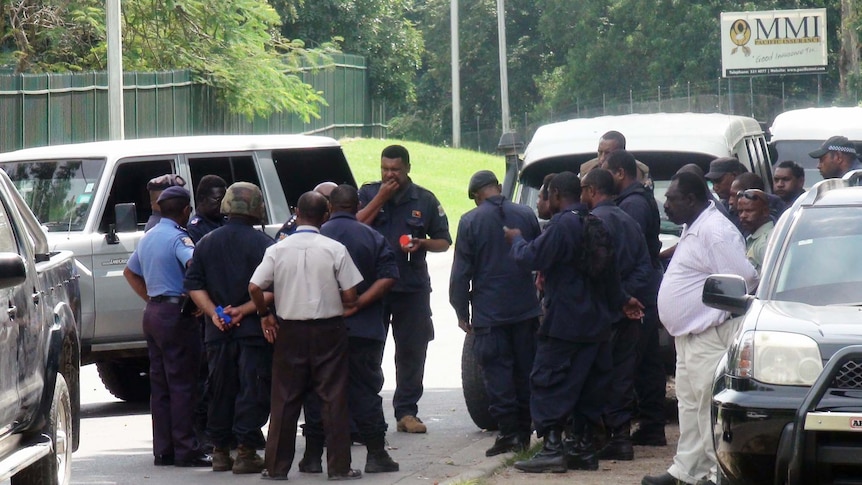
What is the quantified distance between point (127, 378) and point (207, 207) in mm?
3107

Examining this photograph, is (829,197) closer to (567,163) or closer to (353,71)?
(567,163)

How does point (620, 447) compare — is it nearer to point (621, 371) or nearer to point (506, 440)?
point (621, 371)

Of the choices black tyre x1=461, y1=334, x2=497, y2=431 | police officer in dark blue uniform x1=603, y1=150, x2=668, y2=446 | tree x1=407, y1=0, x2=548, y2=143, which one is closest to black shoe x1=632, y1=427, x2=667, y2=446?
police officer in dark blue uniform x1=603, y1=150, x2=668, y2=446

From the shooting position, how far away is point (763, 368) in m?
5.66

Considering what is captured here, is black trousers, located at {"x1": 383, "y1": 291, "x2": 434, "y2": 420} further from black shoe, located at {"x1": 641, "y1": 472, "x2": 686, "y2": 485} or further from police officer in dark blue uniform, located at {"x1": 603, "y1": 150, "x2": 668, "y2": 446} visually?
black shoe, located at {"x1": 641, "y1": 472, "x2": 686, "y2": 485}

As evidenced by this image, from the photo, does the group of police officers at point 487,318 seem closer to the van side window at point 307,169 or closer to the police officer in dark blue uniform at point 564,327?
the police officer in dark blue uniform at point 564,327

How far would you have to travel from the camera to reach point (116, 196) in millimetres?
10828

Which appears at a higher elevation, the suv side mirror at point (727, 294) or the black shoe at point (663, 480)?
Result: the suv side mirror at point (727, 294)

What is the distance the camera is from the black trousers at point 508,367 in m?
8.96

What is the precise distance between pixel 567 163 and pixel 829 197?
3.68 m

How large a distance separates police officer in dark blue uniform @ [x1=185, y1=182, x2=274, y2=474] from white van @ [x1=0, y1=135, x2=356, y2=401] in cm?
190

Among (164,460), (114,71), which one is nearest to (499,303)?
(164,460)

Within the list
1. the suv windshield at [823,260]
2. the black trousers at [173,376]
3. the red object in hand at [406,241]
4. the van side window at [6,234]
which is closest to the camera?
the suv windshield at [823,260]

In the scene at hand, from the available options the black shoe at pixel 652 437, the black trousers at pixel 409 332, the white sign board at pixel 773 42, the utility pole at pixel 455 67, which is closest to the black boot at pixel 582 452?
the black shoe at pixel 652 437
